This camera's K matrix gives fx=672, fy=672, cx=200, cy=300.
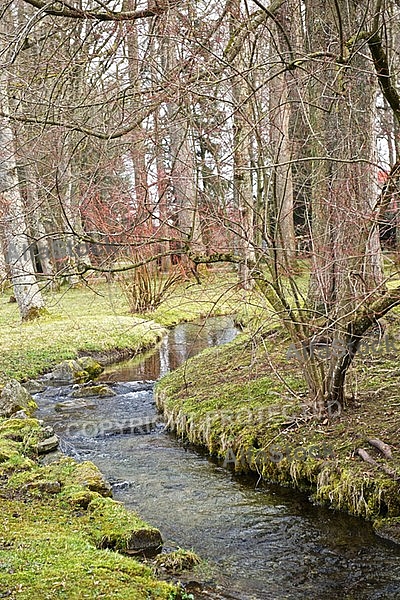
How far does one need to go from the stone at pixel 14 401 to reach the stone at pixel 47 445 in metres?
1.61

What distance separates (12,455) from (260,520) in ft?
8.13

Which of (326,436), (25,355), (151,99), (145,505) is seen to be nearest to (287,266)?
(326,436)

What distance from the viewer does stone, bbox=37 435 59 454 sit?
6.77 m

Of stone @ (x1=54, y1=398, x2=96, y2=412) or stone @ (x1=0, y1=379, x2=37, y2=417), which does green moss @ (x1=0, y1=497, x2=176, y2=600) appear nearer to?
stone @ (x1=0, y1=379, x2=37, y2=417)

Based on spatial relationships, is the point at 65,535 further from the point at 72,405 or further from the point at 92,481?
the point at 72,405

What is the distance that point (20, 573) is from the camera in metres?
3.71

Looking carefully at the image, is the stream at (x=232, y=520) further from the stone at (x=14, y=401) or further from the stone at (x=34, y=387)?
the stone at (x=34, y=387)

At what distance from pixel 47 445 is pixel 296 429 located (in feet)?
8.24

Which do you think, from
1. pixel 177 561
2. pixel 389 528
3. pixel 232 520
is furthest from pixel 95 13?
pixel 389 528

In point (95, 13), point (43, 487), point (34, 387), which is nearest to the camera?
point (95, 13)

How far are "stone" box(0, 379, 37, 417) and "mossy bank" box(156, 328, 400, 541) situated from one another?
1.72 metres

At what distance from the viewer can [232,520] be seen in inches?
213

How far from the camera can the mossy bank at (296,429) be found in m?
5.28

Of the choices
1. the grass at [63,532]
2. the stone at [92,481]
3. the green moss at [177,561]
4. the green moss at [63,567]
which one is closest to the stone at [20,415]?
the grass at [63,532]
